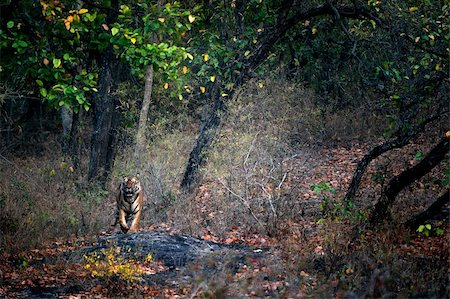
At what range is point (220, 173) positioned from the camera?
13977 mm

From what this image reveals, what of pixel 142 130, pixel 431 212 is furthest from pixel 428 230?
pixel 142 130

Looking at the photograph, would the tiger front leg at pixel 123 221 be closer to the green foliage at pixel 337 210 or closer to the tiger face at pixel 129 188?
the tiger face at pixel 129 188

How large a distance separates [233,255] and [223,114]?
5.73m

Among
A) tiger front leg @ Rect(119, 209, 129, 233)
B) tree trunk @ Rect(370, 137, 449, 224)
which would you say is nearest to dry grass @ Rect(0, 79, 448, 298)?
tree trunk @ Rect(370, 137, 449, 224)

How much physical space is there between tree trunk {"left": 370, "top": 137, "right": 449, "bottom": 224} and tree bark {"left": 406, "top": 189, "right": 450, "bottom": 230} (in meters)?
0.44

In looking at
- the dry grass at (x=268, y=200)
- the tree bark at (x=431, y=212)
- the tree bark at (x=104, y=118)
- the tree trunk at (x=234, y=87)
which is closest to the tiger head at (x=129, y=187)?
the dry grass at (x=268, y=200)

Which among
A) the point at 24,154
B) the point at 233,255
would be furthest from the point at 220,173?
the point at 24,154

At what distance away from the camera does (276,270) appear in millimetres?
8516

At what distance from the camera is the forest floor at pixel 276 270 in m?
7.68

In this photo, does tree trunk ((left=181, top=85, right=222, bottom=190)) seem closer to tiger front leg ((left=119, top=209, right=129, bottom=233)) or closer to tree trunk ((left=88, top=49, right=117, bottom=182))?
tree trunk ((left=88, top=49, right=117, bottom=182))

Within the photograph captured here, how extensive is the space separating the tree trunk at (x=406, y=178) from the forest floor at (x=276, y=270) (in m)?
0.39

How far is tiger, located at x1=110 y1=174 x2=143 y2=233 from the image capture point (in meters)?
11.5

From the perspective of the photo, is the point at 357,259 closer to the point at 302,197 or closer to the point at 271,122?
the point at 302,197

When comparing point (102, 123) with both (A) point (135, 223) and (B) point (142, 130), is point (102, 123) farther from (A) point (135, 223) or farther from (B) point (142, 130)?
(A) point (135, 223)
